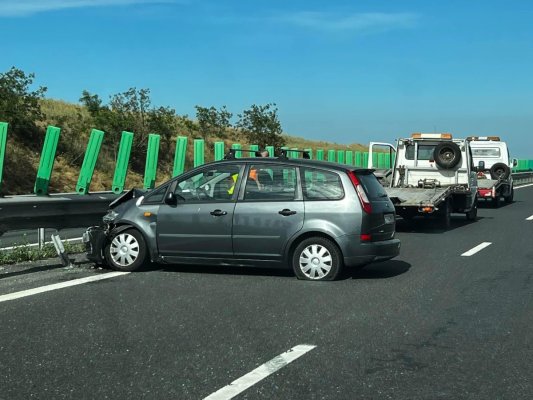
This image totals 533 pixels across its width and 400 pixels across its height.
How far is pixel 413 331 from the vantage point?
20.7 ft

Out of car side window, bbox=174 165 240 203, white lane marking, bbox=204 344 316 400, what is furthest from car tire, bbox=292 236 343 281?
white lane marking, bbox=204 344 316 400

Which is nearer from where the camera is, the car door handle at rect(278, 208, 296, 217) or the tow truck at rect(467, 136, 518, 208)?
the car door handle at rect(278, 208, 296, 217)

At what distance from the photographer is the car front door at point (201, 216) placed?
898cm

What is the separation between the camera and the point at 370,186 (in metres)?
9.18

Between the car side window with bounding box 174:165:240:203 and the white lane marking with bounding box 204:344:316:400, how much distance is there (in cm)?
369

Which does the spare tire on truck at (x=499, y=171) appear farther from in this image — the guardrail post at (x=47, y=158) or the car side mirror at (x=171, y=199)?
the car side mirror at (x=171, y=199)

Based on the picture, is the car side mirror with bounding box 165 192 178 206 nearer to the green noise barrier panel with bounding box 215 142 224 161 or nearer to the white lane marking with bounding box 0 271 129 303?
the white lane marking with bounding box 0 271 129 303

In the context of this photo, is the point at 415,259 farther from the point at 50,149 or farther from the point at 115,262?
the point at 50,149

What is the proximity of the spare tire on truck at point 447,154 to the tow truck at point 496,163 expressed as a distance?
534 centimetres

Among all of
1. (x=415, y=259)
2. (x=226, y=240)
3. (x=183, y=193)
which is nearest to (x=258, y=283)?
(x=226, y=240)

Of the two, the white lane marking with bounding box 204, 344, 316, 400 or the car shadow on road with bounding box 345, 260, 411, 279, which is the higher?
the car shadow on road with bounding box 345, 260, 411, 279

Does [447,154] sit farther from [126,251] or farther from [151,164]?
[151,164]

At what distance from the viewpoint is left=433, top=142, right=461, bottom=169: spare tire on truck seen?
18.0 meters

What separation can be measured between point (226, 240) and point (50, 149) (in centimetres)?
1738
